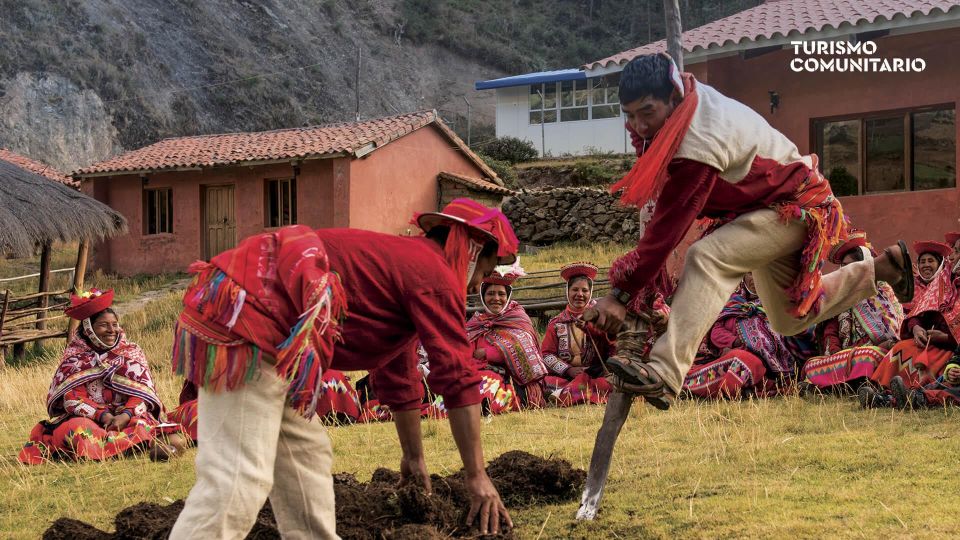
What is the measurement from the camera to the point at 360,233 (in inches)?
159

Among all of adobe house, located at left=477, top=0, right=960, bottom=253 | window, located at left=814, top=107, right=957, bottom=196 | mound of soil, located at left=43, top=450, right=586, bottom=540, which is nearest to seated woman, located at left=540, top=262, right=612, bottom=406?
mound of soil, located at left=43, top=450, right=586, bottom=540

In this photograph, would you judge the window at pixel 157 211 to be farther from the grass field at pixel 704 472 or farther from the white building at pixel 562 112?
the grass field at pixel 704 472

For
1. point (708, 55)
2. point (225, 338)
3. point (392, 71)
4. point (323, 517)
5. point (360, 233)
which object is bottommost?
point (323, 517)

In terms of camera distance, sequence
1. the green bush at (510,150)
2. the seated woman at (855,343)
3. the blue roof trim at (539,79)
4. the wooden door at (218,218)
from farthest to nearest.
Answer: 1. the blue roof trim at (539,79)
2. the green bush at (510,150)
3. the wooden door at (218,218)
4. the seated woman at (855,343)

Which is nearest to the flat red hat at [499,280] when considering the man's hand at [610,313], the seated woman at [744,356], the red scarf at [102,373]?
the seated woman at [744,356]

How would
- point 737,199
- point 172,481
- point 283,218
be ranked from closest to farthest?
point 737,199
point 172,481
point 283,218

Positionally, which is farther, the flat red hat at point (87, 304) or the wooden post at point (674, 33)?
the wooden post at point (674, 33)

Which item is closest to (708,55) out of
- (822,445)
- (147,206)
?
(822,445)

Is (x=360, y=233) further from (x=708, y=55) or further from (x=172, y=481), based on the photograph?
(x=708, y=55)

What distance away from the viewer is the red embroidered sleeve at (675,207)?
14.3 ft

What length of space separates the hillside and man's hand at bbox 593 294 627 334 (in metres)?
38.2

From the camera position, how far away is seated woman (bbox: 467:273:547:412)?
938 centimetres

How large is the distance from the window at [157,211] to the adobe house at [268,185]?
26 mm

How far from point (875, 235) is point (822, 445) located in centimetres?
932
